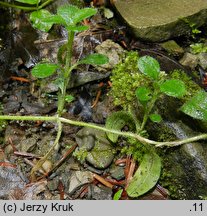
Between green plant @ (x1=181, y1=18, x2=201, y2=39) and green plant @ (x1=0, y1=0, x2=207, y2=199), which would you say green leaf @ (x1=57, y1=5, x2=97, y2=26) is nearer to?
green plant @ (x1=0, y1=0, x2=207, y2=199)

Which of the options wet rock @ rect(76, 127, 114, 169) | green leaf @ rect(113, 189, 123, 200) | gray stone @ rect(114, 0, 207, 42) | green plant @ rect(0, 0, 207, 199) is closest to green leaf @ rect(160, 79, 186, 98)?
green plant @ rect(0, 0, 207, 199)

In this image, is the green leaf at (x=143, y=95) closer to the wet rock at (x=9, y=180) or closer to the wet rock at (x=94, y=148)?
the wet rock at (x=94, y=148)

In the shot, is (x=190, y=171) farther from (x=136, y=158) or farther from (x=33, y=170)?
(x=33, y=170)

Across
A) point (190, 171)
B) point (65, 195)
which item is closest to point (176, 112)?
point (190, 171)

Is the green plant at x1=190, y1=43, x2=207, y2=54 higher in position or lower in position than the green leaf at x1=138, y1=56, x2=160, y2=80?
lower

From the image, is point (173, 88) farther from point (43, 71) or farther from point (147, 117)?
point (43, 71)

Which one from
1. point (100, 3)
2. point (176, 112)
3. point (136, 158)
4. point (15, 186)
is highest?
point (100, 3)
